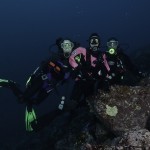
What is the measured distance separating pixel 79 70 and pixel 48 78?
60.4 inches

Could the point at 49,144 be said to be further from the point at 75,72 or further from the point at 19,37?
the point at 19,37

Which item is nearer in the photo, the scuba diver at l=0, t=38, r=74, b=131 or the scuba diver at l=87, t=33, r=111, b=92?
the scuba diver at l=87, t=33, r=111, b=92

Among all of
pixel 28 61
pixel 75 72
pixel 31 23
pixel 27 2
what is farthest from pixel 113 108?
pixel 27 2

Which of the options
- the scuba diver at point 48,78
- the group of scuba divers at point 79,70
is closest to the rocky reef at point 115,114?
the group of scuba divers at point 79,70

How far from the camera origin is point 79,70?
339 inches

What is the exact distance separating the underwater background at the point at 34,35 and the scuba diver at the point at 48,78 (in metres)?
2.04

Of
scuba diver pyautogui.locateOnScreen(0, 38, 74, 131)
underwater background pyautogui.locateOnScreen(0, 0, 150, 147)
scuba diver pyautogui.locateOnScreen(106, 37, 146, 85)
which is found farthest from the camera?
underwater background pyautogui.locateOnScreen(0, 0, 150, 147)

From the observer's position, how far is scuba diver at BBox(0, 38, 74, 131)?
916 centimetres

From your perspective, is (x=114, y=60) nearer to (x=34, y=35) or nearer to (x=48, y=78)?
(x=48, y=78)

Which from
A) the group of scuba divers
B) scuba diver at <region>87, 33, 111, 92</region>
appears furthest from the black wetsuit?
scuba diver at <region>87, 33, 111, 92</region>

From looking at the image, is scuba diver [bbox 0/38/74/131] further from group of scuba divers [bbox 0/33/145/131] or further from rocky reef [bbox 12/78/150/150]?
rocky reef [bbox 12/78/150/150]

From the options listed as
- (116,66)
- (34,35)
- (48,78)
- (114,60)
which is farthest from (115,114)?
(34,35)

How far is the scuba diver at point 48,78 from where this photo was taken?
30.1 feet

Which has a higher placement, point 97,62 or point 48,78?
point 97,62
